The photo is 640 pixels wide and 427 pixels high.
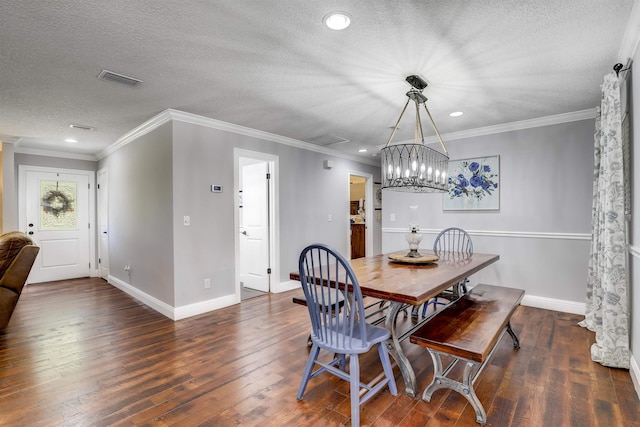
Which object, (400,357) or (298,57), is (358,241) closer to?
(400,357)

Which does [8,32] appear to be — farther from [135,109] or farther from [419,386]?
[419,386]

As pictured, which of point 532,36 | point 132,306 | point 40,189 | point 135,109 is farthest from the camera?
point 40,189

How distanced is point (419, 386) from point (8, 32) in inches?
134

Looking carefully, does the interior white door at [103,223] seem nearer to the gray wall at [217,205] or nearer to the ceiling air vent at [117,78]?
the gray wall at [217,205]

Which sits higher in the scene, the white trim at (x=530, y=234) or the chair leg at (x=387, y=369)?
the white trim at (x=530, y=234)

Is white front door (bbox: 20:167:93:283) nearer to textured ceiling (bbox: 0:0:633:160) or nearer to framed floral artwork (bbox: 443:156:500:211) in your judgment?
textured ceiling (bbox: 0:0:633:160)

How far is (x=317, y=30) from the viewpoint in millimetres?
1915

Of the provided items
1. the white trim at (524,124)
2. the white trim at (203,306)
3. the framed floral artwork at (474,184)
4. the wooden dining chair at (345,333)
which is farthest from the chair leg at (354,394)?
the white trim at (524,124)

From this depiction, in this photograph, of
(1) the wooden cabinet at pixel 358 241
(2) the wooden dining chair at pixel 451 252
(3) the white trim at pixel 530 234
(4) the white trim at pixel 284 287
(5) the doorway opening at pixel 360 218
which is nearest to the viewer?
(2) the wooden dining chair at pixel 451 252

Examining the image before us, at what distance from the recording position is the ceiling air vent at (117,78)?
2.43 meters

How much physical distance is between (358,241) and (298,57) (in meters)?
5.65

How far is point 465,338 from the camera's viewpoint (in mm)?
1788

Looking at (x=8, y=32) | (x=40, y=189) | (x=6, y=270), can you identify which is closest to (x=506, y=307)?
(x=8, y=32)

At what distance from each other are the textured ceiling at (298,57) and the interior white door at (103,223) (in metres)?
1.78
